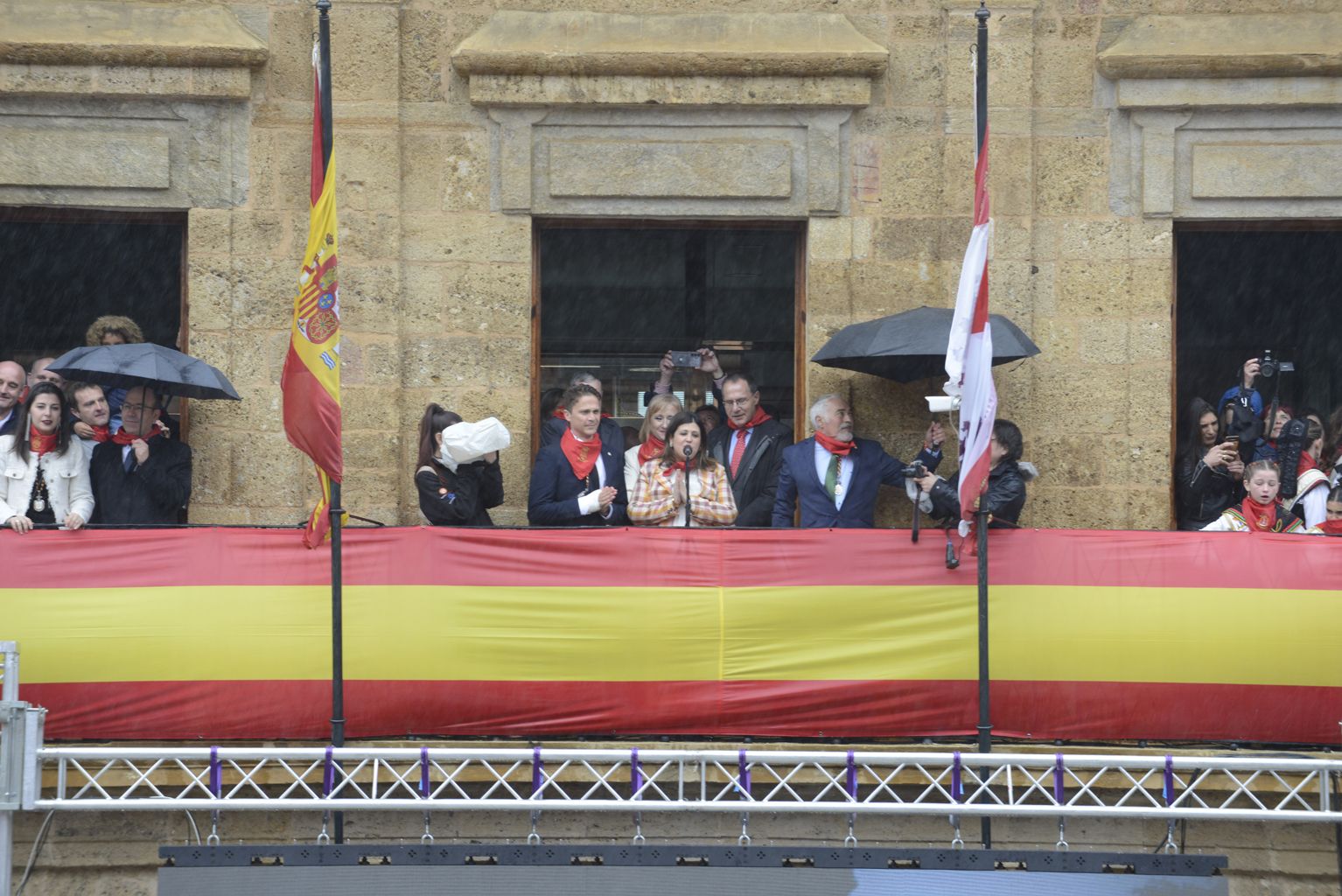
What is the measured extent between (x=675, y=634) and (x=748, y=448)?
58.8 inches

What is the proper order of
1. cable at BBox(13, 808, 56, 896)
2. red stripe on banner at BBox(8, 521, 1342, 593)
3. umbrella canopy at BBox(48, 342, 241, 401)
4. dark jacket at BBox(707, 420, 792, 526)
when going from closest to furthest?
cable at BBox(13, 808, 56, 896) < red stripe on banner at BBox(8, 521, 1342, 593) < umbrella canopy at BBox(48, 342, 241, 401) < dark jacket at BBox(707, 420, 792, 526)

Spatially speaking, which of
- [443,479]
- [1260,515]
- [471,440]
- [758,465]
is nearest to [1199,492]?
[1260,515]

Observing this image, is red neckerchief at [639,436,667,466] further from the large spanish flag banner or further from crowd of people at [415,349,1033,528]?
the large spanish flag banner

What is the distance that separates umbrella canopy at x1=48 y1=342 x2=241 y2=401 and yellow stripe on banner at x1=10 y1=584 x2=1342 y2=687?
1.16 m

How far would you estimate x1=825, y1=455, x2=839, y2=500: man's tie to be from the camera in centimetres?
924

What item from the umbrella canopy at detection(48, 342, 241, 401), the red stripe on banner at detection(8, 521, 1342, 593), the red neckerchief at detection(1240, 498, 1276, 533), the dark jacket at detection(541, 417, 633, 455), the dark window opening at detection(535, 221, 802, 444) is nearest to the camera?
the red stripe on banner at detection(8, 521, 1342, 593)

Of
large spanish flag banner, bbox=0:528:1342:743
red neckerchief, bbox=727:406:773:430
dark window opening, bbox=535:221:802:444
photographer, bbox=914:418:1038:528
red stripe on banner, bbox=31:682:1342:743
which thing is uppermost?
dark window opening, bbox=535:221:802:444

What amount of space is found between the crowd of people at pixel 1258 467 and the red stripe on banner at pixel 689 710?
3.37ft

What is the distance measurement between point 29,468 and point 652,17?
14.3ft

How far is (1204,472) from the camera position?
957 centimetres

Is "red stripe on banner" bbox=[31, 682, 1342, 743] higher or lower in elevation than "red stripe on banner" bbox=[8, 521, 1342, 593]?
lower

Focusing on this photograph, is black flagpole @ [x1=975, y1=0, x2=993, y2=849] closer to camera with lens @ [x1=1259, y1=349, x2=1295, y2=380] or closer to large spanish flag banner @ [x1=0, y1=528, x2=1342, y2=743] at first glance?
large spanish flag banner @ [x1=0, y1=528, x2=1342, y2=743]

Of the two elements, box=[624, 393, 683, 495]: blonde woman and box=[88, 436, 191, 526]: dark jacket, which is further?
box=[624, 393, 683, 495]: blonde woman

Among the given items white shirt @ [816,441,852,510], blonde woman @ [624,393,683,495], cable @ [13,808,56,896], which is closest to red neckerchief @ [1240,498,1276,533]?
white shirt @ [816,441,852,510]
